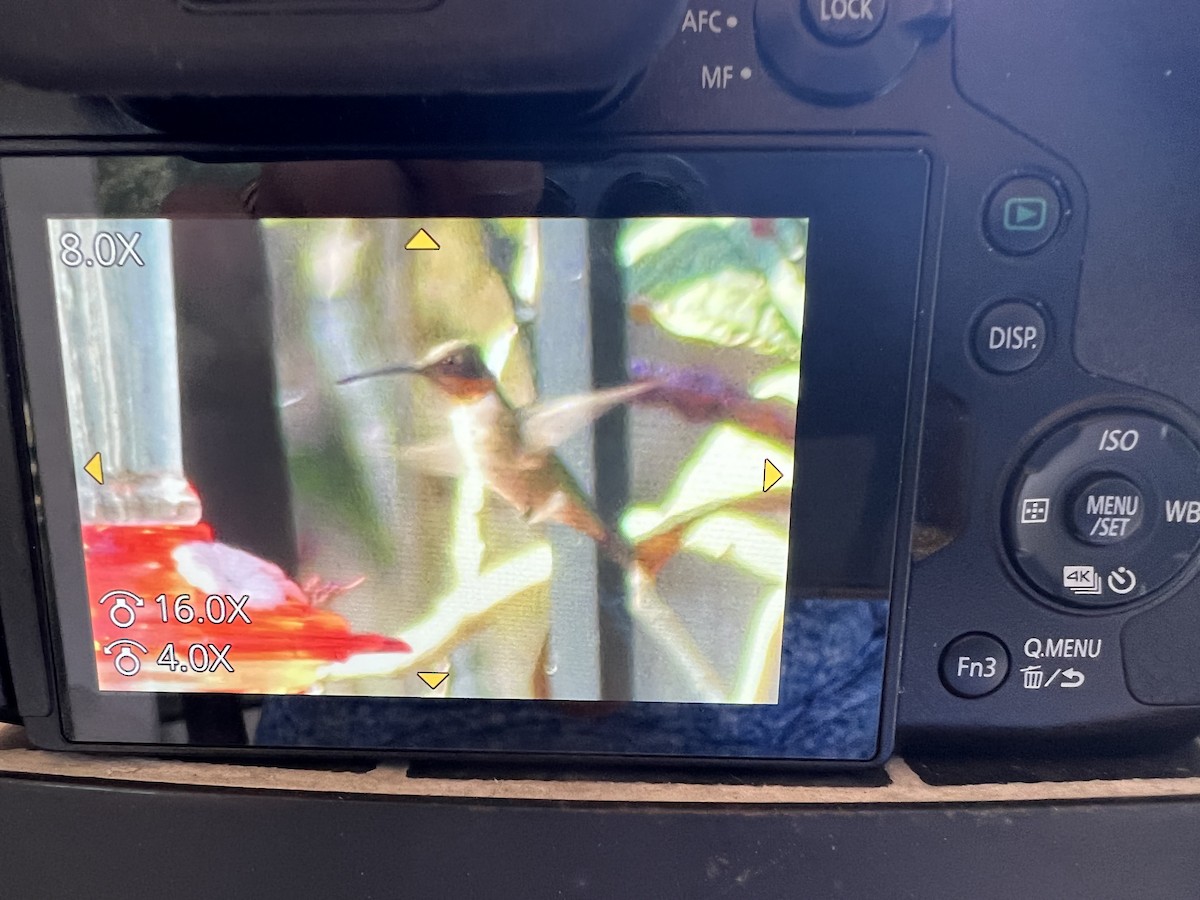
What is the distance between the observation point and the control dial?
26 cm

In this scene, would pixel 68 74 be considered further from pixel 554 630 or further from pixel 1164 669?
pixel 1164 669

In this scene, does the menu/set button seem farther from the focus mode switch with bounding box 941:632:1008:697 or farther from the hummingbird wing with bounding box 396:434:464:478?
the hummingbird wing with bounding box 396:434:464:478

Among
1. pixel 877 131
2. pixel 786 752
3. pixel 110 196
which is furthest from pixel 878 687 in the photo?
pixel 110 196

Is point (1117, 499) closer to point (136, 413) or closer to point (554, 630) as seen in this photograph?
point (554, 630)

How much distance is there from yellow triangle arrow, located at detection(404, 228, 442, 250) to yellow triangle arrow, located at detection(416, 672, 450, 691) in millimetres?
134

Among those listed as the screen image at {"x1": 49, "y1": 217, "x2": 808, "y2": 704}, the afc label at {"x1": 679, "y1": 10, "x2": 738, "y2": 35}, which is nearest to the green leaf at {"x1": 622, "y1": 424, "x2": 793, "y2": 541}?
the screen image at {"x1": 49, "y1": 217, "x2": 808, "y2": 704}

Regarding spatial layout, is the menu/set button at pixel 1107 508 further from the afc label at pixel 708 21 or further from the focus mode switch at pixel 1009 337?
the afc label at pixel 708 21

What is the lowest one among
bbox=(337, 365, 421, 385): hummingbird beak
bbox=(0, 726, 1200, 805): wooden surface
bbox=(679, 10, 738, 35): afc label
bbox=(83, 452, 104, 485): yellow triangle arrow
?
bbox=(0, 726, 1200, 805): wooden surface

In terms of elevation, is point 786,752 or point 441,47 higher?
point 441,47

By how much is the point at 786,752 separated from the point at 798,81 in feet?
0.68

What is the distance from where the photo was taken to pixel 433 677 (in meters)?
0.28

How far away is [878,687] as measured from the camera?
0.28 meters

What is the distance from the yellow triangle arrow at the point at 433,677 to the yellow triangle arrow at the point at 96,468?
0.12m

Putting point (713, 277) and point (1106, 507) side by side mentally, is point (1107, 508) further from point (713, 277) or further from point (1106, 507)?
point (713, 277)
